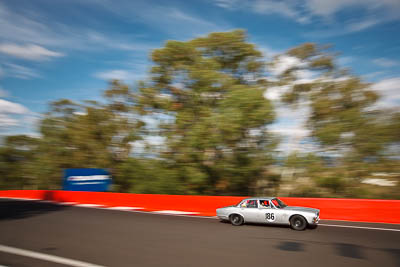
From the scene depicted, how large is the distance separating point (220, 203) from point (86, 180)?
1312cm

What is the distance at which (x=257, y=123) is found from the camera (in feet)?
61.5

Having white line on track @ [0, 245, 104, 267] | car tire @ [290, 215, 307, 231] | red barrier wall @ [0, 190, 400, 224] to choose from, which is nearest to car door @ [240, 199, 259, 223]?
car tire @ [290, 215, 307, 231]

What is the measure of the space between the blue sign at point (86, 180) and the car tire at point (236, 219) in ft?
48.6

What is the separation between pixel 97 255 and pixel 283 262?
426 cm

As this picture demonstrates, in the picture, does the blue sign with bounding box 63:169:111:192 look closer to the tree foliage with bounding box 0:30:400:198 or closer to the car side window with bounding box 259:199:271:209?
the tree foliage with bounding box 0:30:400:198

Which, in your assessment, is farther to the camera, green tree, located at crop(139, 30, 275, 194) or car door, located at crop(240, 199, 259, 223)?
green tree, located at crop(139, 30, 275, 194)

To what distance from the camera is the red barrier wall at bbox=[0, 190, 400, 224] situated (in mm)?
10500

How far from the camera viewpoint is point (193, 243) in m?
7.61

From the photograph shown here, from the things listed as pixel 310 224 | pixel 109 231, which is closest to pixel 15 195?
pixel 109 231

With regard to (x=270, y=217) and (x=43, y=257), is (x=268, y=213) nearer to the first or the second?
(x=270, y=217)

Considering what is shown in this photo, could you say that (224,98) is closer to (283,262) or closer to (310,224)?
(310,224)

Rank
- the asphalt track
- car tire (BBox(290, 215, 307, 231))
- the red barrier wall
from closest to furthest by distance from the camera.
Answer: the asphalt track
car tire (BBox(290, 215, 307, 231))
the red barrier wall

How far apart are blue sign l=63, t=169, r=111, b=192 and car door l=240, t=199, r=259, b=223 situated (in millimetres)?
15160

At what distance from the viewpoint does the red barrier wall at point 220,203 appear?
34.4 feet
